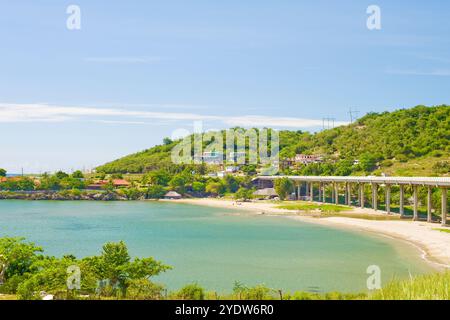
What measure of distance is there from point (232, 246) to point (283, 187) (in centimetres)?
6278

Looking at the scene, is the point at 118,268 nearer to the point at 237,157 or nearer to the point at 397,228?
the point at 397,228

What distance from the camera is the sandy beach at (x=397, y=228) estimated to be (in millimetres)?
44438

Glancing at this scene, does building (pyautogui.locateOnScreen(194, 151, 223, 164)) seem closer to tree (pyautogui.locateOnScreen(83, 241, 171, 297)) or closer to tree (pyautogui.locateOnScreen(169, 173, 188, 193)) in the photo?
tree (pyautogui.locateOnScreen(169, 173, 188, 193))

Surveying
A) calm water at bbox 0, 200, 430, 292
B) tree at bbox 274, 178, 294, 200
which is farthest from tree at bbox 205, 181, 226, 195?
calm water at bbox 0, 200, 430, 292

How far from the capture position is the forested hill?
114m

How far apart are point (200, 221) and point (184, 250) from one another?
28.0 metres

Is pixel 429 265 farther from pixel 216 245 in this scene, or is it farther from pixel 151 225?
pixel 151 225

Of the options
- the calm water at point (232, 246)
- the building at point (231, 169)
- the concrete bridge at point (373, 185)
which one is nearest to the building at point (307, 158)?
the building at point (231, 169)

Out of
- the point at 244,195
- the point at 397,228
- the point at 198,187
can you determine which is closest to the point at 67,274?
the point at 397,228

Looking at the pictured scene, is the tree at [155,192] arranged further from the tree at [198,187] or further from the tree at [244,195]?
the tree at [244,195]

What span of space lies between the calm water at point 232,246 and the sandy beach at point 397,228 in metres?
1.73
